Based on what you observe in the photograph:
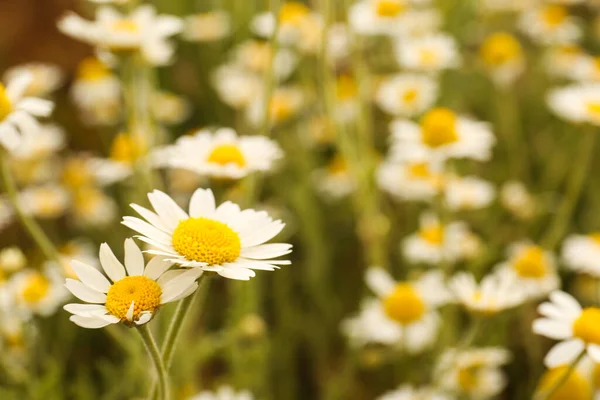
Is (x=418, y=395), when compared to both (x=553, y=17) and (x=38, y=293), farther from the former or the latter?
(x=553, y=17)

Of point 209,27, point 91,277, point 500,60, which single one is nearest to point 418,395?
point 91,277

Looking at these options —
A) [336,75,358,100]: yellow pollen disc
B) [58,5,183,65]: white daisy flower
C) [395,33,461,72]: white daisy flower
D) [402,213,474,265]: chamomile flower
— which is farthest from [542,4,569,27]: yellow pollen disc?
[58,5,183,65]: white daisy flower

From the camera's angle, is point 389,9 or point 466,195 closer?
point 466,195

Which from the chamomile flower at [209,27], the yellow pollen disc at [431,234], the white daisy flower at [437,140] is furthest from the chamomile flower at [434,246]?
the chamomile flower at [209,27]

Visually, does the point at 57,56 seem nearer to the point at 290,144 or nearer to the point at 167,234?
the point at 290,144

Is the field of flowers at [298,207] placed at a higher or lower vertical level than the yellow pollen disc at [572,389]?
higher

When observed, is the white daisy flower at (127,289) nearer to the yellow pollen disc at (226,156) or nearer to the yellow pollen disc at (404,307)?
the yellow pollen disc at (226,156)

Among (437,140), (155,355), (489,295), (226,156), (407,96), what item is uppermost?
(407,96)
